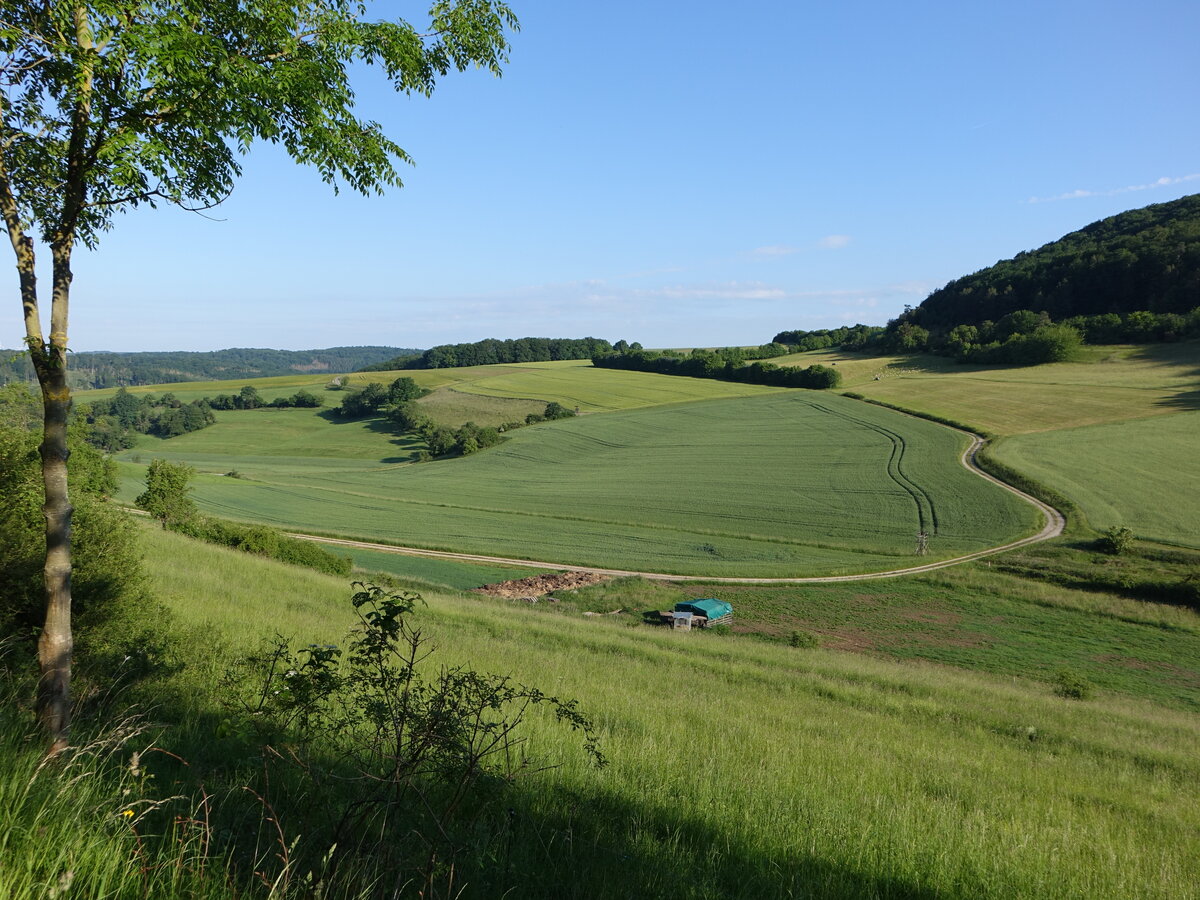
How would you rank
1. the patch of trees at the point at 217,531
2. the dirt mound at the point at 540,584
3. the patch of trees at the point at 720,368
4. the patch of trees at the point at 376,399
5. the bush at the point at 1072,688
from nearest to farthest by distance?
the bush at the point at 1072,688 → the patch of trees at the point at 217,531 → the dirt mound at the point at 540,584 → the patch of trees at the point at 720,368 → the patch of trees at the point at 376,399

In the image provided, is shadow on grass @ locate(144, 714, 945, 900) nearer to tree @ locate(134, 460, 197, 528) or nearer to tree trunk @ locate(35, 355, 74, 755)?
tree trunk @ locate(35, 355, 74, 755)

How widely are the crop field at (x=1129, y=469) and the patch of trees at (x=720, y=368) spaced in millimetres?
39363

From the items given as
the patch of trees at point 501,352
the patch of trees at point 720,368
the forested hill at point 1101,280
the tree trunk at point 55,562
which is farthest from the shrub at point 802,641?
the patch of trees at point 501,352

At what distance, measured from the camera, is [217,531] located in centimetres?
2895

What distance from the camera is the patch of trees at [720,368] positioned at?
A: 98.9 metres

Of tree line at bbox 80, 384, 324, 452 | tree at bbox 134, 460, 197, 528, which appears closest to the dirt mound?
tree at bbox 134, 460, 197, 528

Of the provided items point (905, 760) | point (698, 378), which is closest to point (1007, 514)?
point (905, 760)

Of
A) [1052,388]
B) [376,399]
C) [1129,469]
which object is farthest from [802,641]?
[376,399]

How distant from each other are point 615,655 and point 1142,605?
28.9m

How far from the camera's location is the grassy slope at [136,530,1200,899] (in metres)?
4.22

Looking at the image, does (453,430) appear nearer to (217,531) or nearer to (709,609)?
(217,531)

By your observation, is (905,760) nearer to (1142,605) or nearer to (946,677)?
(946,677)

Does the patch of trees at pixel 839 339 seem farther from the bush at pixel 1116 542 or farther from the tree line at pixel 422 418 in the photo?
the bush at pixel 1116 542

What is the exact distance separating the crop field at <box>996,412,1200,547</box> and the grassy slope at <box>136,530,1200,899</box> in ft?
102
